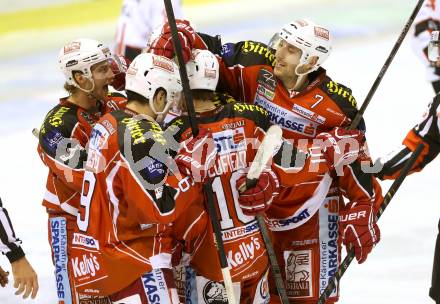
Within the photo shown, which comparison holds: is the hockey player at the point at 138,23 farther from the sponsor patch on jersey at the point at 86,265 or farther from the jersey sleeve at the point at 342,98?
the sponsor patch on jersey at the point at 86,265

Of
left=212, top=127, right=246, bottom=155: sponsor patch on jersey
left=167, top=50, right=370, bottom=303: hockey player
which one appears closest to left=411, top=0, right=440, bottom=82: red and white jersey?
left=167, top=50, right=370, bottom=303: hockey player

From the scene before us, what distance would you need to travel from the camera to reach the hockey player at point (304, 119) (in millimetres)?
4359

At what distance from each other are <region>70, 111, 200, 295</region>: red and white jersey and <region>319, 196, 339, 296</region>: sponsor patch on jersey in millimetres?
742

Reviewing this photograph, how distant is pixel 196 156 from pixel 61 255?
0.92m

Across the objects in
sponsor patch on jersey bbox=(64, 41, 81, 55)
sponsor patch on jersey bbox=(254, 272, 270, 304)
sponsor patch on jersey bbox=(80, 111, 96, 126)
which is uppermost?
sponsor patch on jersey bbox=(64, 41, 81, 55)

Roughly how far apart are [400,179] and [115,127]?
4.25ft

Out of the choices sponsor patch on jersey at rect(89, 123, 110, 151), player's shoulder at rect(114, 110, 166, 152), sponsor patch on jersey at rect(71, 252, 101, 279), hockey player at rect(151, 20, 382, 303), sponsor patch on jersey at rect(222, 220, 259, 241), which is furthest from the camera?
hockey player at rect(151, 20, 382, 303)

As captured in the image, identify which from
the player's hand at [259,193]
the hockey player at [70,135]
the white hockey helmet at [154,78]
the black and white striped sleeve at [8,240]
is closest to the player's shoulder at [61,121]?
the hockey player at [70,135]

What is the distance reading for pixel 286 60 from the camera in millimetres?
4336

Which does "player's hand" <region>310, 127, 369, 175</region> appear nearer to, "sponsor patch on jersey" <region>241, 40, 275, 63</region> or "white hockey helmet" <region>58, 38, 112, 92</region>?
"sponsor patch on jersey" <region>241, 40, 275, 63</region>

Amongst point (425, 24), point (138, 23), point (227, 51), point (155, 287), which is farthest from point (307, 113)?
point (138, 23)

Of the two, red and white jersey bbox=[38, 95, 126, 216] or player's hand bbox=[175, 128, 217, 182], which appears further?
red and white jersey bbox=[38, 95, 126, 216]

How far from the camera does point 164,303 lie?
3.90m

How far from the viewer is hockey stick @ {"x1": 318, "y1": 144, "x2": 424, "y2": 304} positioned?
4.43 meters
